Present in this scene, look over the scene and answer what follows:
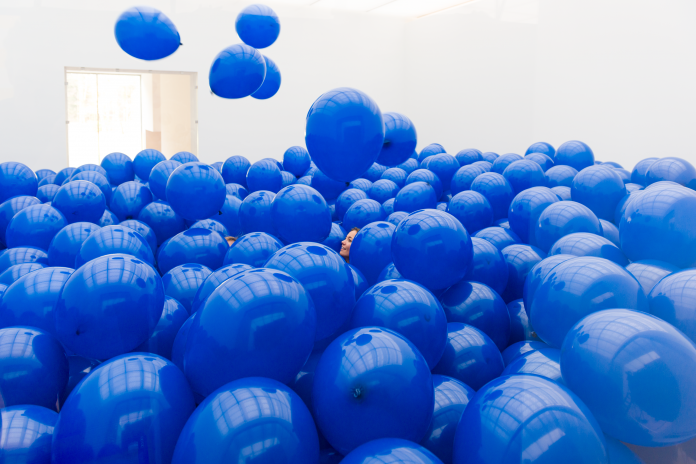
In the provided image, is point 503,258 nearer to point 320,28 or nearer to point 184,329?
point 184,329

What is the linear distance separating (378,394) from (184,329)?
2.39ft

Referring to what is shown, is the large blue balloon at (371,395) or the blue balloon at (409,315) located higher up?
the blue balloon at (409,315)

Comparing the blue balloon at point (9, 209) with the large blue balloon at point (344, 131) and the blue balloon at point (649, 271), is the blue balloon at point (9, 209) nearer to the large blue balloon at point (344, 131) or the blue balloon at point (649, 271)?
the large blue balloon at point (344, 131)

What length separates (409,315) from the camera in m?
1.61

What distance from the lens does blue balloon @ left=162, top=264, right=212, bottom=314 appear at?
217 centimetres

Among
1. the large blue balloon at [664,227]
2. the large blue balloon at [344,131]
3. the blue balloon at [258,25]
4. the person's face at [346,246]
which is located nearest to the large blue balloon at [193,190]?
the person's face at [346,246]

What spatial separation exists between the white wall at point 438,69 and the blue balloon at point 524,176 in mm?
2397

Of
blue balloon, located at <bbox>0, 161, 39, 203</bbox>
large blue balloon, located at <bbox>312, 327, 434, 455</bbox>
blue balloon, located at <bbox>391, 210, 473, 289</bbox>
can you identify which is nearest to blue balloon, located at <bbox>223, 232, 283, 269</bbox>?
blue balloon, located at <bbox>391, 210, 473, 289</bbox>

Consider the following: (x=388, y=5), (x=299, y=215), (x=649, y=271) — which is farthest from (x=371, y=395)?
(x=388, y=5)

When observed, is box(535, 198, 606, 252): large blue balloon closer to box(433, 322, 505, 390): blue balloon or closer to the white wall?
box(433, 322, 505, 390): blue balloon

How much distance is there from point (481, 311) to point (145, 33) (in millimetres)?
2395

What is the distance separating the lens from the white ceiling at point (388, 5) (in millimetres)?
7691

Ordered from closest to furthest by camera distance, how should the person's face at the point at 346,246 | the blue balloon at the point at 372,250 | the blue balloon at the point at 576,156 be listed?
1. the blue balloon at the point at 372,250
2. the person's face at the point at 346,246
3. the blue balloon at the point at 576,156

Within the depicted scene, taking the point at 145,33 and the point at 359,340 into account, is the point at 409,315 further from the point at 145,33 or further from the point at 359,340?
the point at 145,33
